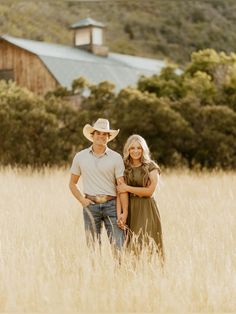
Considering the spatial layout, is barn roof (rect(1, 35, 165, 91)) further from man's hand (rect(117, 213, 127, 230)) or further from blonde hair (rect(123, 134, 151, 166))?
man's hand (rect(117, 213, 127, 230))

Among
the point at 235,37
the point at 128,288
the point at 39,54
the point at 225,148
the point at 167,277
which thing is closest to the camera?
the point at 128,288

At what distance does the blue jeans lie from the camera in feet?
18.9

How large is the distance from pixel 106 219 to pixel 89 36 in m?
30.3

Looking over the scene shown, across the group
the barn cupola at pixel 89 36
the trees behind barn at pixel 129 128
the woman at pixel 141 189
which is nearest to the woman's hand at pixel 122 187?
the woman at pixel 141 189

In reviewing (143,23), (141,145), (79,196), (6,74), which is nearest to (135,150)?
(141,145)

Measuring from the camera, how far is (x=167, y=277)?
549 centimetres

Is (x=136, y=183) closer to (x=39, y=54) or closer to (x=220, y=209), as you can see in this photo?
(x=220, y=209)

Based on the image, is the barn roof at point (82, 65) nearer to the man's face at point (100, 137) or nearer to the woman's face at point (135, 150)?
the man's face at point (100, 137)

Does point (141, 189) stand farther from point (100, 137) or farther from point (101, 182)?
point (100, 137)

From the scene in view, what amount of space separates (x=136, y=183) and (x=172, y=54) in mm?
51514

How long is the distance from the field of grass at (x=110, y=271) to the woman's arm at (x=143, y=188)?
0.49m

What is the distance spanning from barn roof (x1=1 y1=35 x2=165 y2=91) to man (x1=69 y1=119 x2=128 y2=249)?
71.9 ft

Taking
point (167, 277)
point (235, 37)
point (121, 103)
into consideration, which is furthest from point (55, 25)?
point (167, 277)

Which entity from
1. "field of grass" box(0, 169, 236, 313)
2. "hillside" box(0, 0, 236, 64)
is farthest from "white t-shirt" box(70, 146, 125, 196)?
"hillside" box(0, 0, 236, 64)
